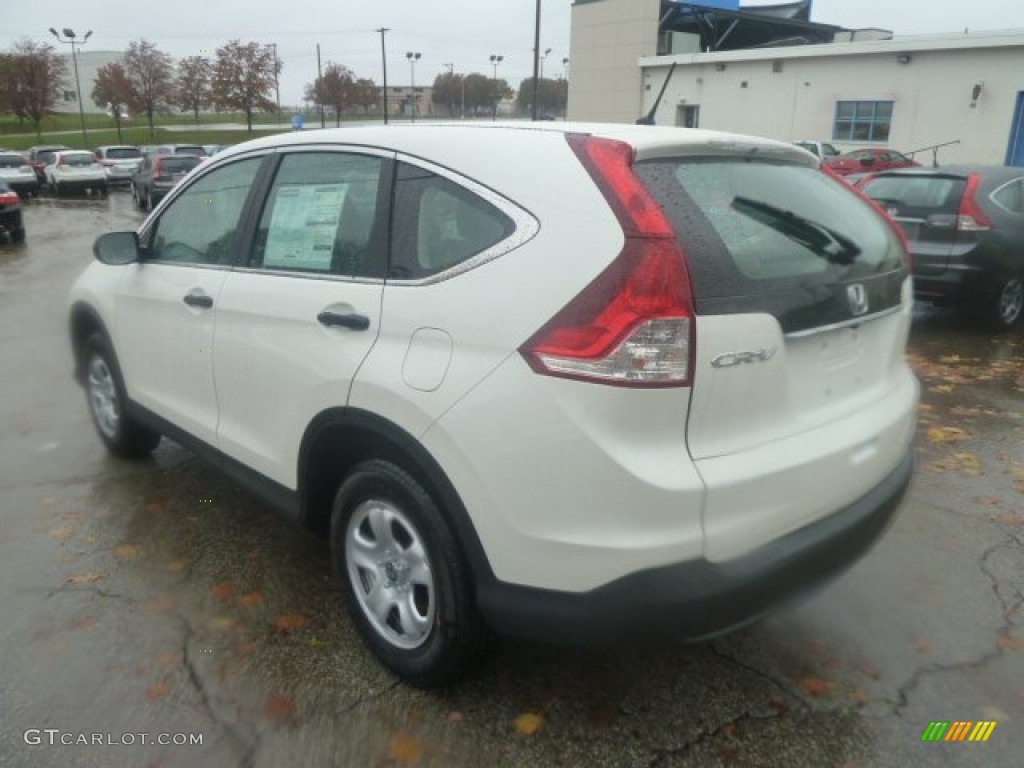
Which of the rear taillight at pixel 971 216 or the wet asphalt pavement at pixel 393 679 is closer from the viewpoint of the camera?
the wet asphalt pavement at pixel 393 679

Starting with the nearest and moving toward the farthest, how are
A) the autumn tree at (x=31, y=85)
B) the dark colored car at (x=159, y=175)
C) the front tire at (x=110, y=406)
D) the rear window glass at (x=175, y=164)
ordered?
the front tire at (x=110, y=406) < the dark colored car at (x=159, y=175) < the rear window glass at (x=175, y=164) < the autumn tree at (x=31, y=85)

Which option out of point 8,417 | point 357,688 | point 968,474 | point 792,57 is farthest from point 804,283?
point 792,57

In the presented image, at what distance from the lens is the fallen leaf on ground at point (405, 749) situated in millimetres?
2338

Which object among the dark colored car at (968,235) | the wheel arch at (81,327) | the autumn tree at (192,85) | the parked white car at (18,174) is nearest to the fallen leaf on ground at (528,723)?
the wheel arch at (81,327)

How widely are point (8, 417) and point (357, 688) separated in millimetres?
4031

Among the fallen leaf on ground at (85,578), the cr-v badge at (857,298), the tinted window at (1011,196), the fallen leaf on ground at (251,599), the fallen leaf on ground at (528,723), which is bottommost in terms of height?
the fallen leaf on ground at (85,578)

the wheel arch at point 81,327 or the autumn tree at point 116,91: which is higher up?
the autumn tree at point 116,91

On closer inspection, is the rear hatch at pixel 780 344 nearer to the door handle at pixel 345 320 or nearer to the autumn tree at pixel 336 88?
the door handle at pixel 345 320

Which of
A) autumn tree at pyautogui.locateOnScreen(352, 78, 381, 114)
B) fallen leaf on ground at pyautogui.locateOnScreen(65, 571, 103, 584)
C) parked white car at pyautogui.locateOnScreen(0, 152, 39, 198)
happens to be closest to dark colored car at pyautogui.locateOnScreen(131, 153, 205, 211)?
parked white car at pyautogui.locateOnScreen(0, 152, 39, 198)

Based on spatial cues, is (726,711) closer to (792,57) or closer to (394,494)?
(394,494)

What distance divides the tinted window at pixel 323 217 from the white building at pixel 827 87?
21.1m

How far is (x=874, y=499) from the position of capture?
8.22ft

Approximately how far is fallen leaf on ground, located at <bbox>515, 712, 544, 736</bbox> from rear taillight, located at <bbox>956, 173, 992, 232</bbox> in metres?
6.86

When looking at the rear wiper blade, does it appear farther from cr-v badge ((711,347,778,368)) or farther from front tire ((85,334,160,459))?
front tire ((85,334,160,459))
